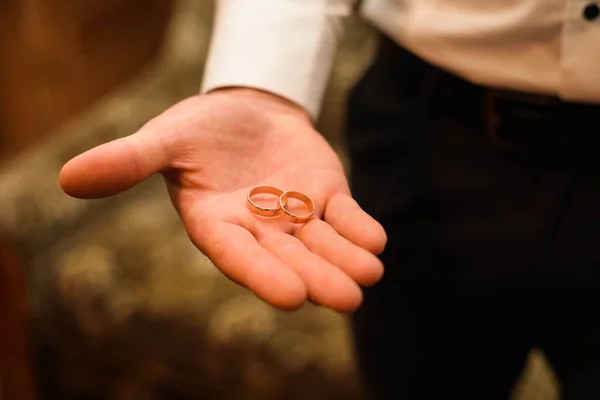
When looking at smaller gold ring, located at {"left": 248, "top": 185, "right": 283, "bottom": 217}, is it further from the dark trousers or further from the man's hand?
the dark trousers

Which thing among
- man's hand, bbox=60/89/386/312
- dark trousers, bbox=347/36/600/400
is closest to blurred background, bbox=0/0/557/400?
dark trousers, bbox=347/36/600/400

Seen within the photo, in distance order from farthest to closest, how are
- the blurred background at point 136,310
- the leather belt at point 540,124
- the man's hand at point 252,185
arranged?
the blurred background at point 136,310 → the leather belt at point 540,124 → the man's hand at point 252,185

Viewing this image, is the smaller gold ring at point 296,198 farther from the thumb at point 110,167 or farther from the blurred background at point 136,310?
the blurred background at point 136,310

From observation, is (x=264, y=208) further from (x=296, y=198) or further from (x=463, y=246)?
(x=463, y=246)

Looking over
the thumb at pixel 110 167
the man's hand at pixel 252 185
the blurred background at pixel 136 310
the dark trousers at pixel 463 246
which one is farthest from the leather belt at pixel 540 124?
the blurred background at pixel 136 310

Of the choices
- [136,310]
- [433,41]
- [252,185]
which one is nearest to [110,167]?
[252,185]

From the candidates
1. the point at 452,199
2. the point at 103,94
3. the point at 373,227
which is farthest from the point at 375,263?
the point at 103,94

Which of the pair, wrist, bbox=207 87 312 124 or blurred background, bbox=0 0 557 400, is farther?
blurred background, bbox=0 0 557 400
